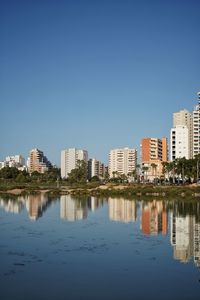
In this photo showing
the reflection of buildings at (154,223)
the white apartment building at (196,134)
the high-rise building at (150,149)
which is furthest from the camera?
the high-rise building at (150,149)

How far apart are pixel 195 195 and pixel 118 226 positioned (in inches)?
1654

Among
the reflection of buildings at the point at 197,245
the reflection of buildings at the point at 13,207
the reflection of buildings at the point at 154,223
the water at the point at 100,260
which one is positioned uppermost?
the reflection of buildings at the point at 197,245

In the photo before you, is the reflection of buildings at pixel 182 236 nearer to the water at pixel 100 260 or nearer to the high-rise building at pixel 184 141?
the water at pixel 100 260

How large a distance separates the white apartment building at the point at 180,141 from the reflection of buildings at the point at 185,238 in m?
111

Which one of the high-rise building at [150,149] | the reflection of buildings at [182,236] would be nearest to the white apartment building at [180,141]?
the high-rise building at [150,149]

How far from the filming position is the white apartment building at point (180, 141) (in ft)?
478

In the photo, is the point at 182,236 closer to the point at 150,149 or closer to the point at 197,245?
the point at 197,245

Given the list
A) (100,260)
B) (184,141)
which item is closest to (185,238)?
(100,260)

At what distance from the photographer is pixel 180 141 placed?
14600cm

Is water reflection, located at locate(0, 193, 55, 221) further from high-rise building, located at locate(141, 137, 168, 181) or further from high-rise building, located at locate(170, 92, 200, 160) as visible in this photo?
high-rise building, located at locate(141, 137, 168, 181)

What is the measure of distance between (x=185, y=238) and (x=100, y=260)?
7.83 metres

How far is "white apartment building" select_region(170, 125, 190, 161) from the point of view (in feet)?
478

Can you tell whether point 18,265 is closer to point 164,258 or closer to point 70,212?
point 164,258

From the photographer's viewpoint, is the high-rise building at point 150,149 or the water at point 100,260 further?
the high-rise building at point 150,149
